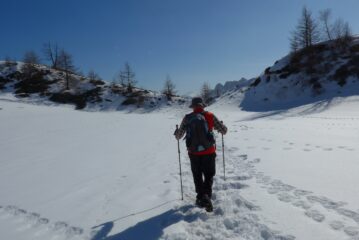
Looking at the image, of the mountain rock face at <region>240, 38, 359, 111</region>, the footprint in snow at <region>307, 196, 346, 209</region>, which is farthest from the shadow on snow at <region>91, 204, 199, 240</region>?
the mountain rock face at <region>240, 38, 359, 111</region>

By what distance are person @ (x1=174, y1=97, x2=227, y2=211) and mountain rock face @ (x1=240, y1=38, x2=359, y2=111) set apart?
34.6 meters

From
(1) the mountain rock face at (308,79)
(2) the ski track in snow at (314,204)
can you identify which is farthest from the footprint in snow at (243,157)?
(1) the mountain rock face at (308,79)

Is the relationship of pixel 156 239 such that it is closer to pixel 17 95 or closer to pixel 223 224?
pixel 223 224

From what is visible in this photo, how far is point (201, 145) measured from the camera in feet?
18.9

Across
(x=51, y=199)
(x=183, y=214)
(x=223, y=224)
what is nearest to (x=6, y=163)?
(x=51, y=199)

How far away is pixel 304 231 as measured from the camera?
442 centimetres

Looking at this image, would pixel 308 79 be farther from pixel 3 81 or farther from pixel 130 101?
pixel 3 81

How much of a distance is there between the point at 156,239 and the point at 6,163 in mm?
9120

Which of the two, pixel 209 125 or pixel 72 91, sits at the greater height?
pixel 72 91

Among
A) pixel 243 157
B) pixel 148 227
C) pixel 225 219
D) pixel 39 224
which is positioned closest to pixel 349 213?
pixel 225 219

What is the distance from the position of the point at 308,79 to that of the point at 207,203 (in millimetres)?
42816

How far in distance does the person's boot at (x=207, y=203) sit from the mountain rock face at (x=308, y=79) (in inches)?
1377

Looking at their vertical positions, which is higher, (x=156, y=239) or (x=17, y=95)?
(x=17, y=95)

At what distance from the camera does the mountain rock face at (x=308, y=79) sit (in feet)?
128
